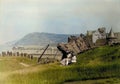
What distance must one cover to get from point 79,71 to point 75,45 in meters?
2.34

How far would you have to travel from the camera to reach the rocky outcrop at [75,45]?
15703 millimetres

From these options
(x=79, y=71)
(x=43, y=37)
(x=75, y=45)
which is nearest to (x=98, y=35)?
(x=75, y=45)

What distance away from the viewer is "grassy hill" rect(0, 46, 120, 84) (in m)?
13.5

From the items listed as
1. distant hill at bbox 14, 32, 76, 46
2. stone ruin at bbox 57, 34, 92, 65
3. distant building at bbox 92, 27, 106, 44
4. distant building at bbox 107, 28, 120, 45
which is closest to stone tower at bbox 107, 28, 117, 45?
distant building at bbox 107, 28, 120, 45

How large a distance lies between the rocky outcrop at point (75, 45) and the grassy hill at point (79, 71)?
644mm

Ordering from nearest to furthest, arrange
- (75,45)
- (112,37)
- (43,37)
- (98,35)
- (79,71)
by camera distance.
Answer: (79,71), (75,45), (112,37), (98,35), (43,37)

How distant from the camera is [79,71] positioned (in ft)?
45.8

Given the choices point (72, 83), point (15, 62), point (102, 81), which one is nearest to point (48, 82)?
point (72, 83)

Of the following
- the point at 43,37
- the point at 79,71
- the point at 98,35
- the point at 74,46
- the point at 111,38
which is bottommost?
the point at 79,71

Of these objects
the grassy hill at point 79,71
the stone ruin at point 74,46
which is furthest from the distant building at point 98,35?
the grassy hill at point 79,71

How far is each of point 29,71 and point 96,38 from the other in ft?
Result: 13.7

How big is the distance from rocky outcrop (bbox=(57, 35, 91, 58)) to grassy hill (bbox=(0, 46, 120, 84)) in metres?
0.64

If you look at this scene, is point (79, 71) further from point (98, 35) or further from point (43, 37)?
point (43, 37)

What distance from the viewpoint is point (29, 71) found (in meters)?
14.2
